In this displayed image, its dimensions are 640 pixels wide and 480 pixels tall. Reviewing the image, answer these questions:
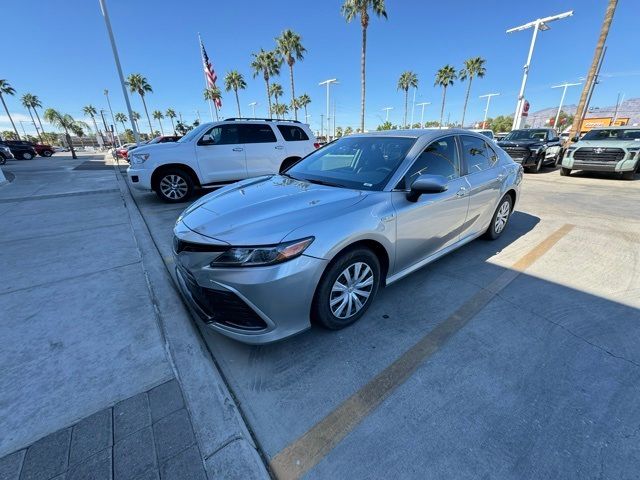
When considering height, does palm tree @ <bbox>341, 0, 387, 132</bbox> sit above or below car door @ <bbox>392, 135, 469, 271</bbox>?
above

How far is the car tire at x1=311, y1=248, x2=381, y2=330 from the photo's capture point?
217cm

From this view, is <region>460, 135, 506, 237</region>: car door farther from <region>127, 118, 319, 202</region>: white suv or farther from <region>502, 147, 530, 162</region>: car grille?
<region>502, 147, 530, 162</region>: car grille

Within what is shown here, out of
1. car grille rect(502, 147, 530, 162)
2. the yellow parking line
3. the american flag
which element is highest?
the american flag

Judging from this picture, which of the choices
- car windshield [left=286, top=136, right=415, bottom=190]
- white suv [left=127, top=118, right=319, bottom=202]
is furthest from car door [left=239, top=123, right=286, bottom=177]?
car windshield [left=286, top=136, right=415, bottom=190]

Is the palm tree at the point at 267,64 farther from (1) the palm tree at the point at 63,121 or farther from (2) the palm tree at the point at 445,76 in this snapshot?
(1) the palm tree at the point at 63,121

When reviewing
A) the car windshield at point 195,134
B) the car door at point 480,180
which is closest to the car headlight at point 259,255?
the car door at point 480,180

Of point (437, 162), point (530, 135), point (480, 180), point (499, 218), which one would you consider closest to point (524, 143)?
point (530, 135)

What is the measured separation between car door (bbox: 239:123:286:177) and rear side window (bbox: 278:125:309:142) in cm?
26

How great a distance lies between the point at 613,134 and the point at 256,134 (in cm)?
1239

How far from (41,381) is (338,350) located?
205cm

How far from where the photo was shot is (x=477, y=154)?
3691 millimetres

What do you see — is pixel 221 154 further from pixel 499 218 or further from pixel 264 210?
pixel 499 218

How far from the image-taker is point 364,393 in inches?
74.9

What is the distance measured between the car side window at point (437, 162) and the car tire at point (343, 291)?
797 millimetres
